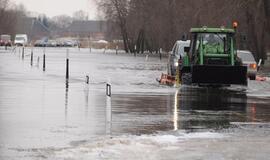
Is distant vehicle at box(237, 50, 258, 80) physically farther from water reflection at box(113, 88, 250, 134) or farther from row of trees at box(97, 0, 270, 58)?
water reflection at box(113, 88, 250, 134)

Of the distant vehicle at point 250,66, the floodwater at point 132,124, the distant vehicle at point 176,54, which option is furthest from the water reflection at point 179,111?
the distant vehicle at point 250,66

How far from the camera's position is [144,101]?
65.0ft

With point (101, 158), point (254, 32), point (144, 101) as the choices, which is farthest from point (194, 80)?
point (254, 32)

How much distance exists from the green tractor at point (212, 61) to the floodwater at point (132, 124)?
4.17ft

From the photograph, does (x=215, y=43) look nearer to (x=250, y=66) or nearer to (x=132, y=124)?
(x=250, y=66)

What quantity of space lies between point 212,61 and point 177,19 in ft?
153

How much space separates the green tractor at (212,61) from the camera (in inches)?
979

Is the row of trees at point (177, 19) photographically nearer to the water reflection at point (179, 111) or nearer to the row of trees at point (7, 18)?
the water reflection at point (179, 111)

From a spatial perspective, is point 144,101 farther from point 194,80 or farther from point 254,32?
point 254,32

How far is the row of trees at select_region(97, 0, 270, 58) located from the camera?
47.9 metres

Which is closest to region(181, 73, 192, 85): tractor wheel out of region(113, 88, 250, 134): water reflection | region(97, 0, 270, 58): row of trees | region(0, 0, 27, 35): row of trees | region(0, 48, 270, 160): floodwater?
region(113, 88, 250, 134): water reflection

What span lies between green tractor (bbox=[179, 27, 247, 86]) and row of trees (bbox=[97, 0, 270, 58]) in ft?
3.86

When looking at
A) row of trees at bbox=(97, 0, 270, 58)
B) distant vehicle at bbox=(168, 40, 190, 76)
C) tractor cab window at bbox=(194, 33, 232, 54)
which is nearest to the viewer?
tractor cab window at bbox=(194, 33, 232, 54)

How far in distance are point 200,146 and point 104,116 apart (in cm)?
470
